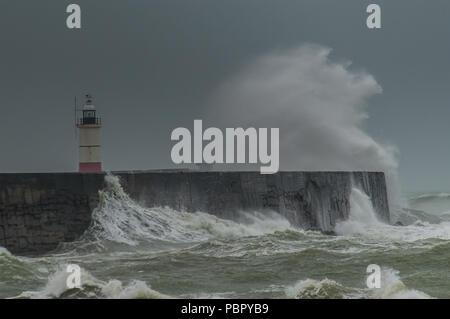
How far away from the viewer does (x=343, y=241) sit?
1538 centimetres

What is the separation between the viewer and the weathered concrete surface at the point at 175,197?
1426cm

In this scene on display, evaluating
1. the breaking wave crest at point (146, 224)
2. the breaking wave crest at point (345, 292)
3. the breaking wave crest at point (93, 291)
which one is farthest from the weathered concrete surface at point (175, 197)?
the breaking wave crest at point (345, 292)

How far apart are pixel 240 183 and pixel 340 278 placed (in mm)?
6851

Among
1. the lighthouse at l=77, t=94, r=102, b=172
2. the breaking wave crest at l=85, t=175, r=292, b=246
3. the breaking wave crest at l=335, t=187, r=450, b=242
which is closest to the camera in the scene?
the breaking wave crest at l=85, t=175, r=292, b=246

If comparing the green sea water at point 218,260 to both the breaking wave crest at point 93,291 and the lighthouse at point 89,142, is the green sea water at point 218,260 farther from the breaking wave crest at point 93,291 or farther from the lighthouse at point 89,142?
the lighthouse at point 89,142

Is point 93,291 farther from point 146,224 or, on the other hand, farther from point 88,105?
point 88,105

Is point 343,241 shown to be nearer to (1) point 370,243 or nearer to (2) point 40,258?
(1) point 370,243

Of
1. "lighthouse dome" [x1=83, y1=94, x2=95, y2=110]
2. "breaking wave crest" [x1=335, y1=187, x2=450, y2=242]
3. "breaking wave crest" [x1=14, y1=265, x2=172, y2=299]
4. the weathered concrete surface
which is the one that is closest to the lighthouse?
"lighthouse dome" [x1=83, y1=94, x2=95, y2=110]

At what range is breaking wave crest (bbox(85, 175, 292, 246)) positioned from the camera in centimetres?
1507

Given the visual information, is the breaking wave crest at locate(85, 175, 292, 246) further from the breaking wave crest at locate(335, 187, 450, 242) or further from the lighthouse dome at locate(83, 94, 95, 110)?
the lighthouse dome at locate(83, 94, 95, 110)

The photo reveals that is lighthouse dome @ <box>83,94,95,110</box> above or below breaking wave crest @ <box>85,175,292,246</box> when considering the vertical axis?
above

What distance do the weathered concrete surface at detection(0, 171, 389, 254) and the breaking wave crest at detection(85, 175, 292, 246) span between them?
6.9 inches

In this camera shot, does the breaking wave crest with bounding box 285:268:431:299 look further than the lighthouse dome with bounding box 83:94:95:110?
No

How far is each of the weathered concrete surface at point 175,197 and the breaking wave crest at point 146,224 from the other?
17 centimetres
